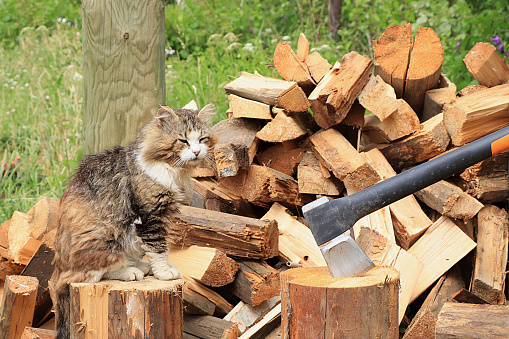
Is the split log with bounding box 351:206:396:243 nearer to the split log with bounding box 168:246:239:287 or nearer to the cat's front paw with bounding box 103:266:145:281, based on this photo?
the split log with bounding box 168:246:239:287

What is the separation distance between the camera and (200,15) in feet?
26.0

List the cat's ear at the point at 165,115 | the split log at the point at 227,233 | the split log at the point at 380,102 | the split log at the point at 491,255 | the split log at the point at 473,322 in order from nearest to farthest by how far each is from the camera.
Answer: the split log at the point at 473,322
the cat's ear at the point at 165,115
the split log at the point at 491,255
the split log at the point at 227,233
the split log at the point at 380,102

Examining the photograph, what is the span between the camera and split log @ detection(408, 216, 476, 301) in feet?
8.98

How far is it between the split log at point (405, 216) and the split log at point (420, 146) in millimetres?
114

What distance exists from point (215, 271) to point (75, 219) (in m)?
0.80

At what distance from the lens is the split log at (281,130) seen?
3045 mm

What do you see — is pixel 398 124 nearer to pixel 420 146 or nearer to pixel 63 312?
pixel 420 146

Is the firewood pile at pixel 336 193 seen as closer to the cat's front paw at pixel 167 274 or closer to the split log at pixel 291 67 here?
the split log at pixel 291 67

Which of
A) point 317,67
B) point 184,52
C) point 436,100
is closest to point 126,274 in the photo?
point 317,67

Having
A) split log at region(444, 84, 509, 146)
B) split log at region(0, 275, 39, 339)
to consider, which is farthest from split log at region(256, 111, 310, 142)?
split log at region(0, 275, 39, 339)

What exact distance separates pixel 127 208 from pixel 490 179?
208 centimetres

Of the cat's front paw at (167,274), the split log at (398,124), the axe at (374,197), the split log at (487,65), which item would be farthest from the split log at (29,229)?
the split log at (487,65)

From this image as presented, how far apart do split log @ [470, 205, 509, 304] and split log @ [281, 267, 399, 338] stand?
1.03 meters

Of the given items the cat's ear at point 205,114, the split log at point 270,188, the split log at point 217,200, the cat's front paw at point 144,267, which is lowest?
the cat's front paw at point 144,267
